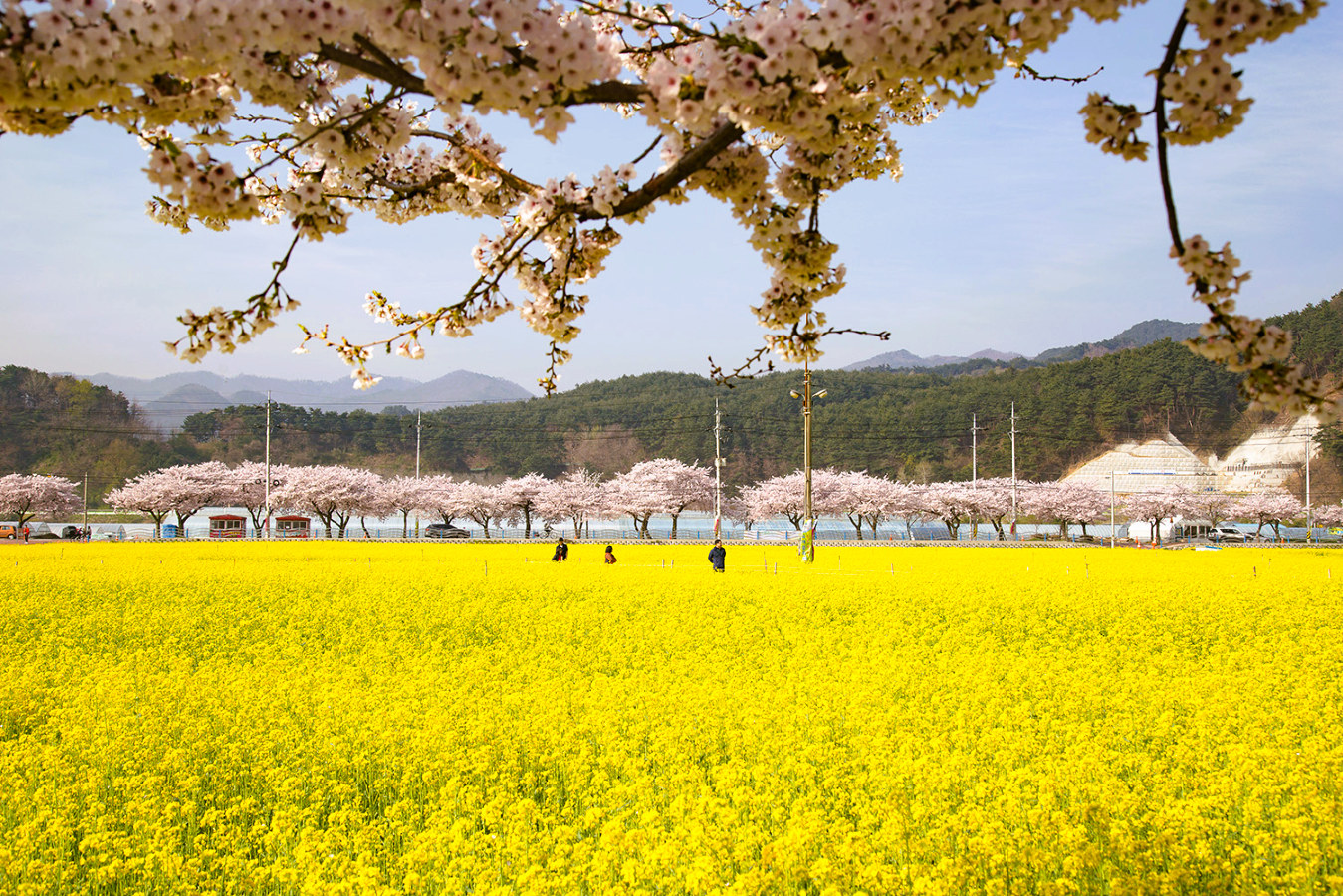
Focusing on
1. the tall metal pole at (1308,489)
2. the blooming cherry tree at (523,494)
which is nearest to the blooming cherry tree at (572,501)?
the blooming cherry tree at (523,494)

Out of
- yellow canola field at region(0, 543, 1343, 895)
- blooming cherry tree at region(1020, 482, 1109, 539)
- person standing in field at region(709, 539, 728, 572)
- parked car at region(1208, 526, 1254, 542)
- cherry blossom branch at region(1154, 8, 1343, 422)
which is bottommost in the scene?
parked car at region(1208, 526, 1254, 542)

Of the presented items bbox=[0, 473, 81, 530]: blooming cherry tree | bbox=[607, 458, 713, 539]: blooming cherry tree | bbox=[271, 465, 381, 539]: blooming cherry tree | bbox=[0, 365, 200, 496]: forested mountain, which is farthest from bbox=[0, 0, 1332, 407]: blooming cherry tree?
bbox=[0, 365, 200, 496]: forested mountain

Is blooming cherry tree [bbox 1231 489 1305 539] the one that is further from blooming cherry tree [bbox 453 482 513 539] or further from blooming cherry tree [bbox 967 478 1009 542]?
blooming cherry tree [bbox 453 482 513 539]

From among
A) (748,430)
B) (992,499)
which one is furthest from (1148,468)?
(748,430)

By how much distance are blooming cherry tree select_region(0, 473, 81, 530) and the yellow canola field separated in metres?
67.9

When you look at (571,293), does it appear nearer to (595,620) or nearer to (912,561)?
(595,620)

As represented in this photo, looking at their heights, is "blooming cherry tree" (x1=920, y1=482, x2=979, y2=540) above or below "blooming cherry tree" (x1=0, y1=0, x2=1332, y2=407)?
below

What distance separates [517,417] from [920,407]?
4857 cm

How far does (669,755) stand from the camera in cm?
725

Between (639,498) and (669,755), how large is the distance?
6306cm

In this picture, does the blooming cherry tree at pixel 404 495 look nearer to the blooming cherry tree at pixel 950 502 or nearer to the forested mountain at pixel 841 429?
the forested mountain at pixel 841 429

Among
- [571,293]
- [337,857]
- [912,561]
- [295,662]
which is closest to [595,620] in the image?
[295,662]

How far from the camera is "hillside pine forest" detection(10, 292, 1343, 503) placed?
283 ft

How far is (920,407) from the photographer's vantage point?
101 meters
